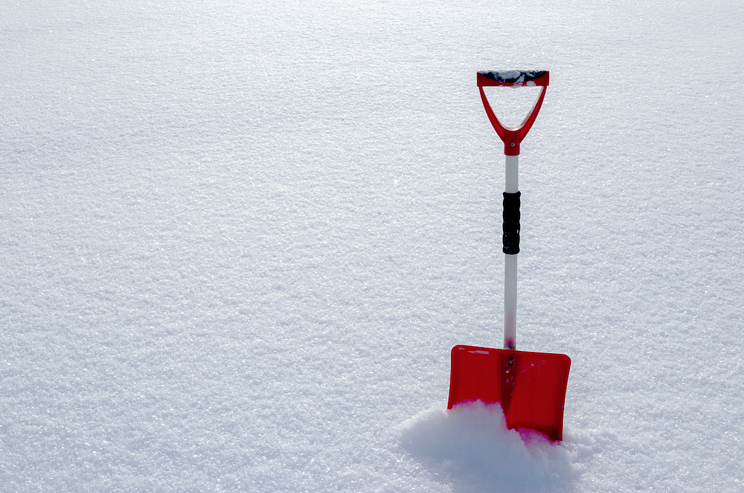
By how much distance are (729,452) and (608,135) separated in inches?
79.2

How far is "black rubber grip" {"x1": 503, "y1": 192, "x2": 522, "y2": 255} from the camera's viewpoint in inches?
46.8

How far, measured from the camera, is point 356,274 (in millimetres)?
1979

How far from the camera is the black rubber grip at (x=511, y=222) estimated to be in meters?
1.19

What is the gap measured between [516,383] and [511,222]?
1.25 ft

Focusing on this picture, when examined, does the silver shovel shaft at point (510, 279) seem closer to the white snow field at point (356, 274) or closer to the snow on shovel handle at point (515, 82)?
the snow on shovel handle at point (515, 82)

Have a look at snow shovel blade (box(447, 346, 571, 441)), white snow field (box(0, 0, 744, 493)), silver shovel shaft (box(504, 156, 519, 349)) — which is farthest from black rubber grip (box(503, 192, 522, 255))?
white snow field (box(0, 0, 744, 493))

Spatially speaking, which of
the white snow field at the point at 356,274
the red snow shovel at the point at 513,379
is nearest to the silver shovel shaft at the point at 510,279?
the red snow shovel at the point at 513,379

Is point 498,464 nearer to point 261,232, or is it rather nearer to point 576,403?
point 576,403

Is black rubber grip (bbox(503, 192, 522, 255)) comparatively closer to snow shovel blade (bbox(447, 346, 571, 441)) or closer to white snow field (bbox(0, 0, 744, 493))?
snow shovel blade (bbox(447, 346, 571, 441))

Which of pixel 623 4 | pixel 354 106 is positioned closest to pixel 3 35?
pixel 354 106

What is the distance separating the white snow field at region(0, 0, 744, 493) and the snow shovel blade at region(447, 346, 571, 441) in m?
0.04

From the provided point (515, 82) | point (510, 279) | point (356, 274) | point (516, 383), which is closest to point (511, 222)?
point (510, 279)

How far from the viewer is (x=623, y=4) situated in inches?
221

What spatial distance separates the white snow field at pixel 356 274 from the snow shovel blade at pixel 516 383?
0.14 ft
